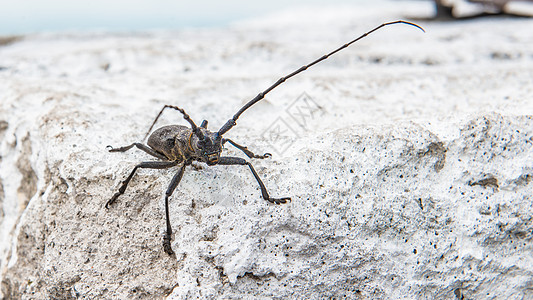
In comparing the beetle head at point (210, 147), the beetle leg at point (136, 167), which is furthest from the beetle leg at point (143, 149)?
the beetle head at point (210, 147)

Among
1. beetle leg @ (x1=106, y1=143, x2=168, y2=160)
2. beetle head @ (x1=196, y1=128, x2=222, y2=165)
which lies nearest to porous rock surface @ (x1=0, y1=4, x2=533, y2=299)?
beetle leg @ (x1=106, y1=143, x2=168, y2=160)

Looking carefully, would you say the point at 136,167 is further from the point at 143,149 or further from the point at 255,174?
the point at 255,174

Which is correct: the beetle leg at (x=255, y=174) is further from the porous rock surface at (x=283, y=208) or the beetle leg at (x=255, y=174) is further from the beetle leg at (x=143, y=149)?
the beetle leg at (x=143, y=149)

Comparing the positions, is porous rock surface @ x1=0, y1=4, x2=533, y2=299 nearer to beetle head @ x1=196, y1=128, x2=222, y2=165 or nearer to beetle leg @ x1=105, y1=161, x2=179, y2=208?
beetle leg @ x1=105, y1=161, x2=179, y2=208

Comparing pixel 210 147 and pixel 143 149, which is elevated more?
pixel 210 147

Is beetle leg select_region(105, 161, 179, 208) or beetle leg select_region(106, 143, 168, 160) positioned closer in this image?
beetle leg select_region(105, 161, 179, 208)

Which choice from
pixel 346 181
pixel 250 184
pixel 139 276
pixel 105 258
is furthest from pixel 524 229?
pixel 105 258

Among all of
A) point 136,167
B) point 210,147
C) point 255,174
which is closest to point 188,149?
point 210,147

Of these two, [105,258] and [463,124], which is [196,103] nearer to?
[105,258]
